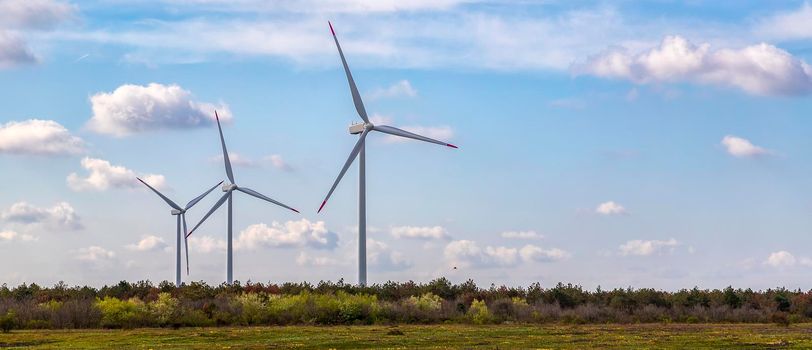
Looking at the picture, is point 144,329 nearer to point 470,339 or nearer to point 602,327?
point 470,339

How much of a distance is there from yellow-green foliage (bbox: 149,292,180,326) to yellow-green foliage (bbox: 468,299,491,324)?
18569 mm

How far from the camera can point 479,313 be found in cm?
7281

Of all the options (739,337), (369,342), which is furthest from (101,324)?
(739,337)

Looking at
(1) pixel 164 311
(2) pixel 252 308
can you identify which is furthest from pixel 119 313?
(2) pixel 252 308

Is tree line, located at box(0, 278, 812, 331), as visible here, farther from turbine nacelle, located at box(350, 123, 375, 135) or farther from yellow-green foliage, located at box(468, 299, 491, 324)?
turbine nacelle, located at box(350, 123, 375, 135)

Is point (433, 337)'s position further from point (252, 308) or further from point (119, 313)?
point (119, 313)

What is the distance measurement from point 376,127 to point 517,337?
35.9 metres

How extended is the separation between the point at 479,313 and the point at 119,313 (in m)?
22.7

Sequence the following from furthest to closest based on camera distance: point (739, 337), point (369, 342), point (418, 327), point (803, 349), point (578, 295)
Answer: point (578, 295) < point (418, 327) < point (739, 337) < point (369, 342) < point (803, 349)

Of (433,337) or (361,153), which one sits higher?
(361,153)

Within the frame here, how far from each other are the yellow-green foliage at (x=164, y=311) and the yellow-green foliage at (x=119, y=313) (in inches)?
32.6

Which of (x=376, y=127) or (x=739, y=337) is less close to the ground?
(x=376, y=127)

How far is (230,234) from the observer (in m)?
109

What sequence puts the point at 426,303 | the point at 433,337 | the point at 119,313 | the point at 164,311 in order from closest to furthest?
the point at 433,337 < the point at 119,313 < the point at 164,311 < the point at 426,303
